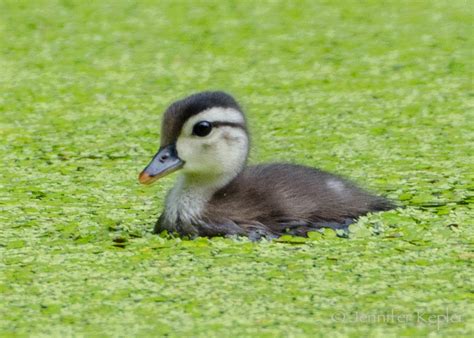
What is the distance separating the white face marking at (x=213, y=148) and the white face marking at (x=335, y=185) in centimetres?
42

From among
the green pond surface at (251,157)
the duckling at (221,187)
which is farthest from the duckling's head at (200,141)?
the green pond surface at (251,157)

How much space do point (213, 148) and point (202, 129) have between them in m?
0.09

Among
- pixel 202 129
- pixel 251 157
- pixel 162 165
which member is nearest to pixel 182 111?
pixel 202 129

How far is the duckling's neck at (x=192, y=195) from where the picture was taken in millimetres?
5625

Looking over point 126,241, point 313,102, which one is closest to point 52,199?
point 126,241

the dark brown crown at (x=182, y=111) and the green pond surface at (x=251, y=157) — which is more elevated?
the dark brown crown at (x=182, y=111)

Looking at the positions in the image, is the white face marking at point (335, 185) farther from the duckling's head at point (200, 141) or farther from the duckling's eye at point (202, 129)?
the duckling's eye at point (202, 129)

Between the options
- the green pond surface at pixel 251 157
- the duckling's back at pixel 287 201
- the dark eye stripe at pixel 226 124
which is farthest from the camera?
the dark eye stripe at pixel 226 124

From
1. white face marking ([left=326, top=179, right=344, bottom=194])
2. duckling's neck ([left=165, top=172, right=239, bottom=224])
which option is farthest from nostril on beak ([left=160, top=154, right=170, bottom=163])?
white face marking ([left=326, top=179, right=344, bottom=194])

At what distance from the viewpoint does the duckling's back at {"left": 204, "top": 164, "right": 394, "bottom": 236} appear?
5.58 m

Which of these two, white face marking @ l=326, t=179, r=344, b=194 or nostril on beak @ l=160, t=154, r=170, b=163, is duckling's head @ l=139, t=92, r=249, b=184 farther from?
white face marking @ l=326, t=179, r=344, b=194

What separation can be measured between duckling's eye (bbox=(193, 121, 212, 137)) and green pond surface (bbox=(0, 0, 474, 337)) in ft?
1.12

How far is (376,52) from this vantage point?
902 cm

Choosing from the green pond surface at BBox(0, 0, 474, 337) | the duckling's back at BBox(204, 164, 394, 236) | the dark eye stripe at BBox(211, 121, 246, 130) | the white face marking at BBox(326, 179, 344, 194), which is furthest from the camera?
the white face marking at BBox(326, 179, 344, 194)
